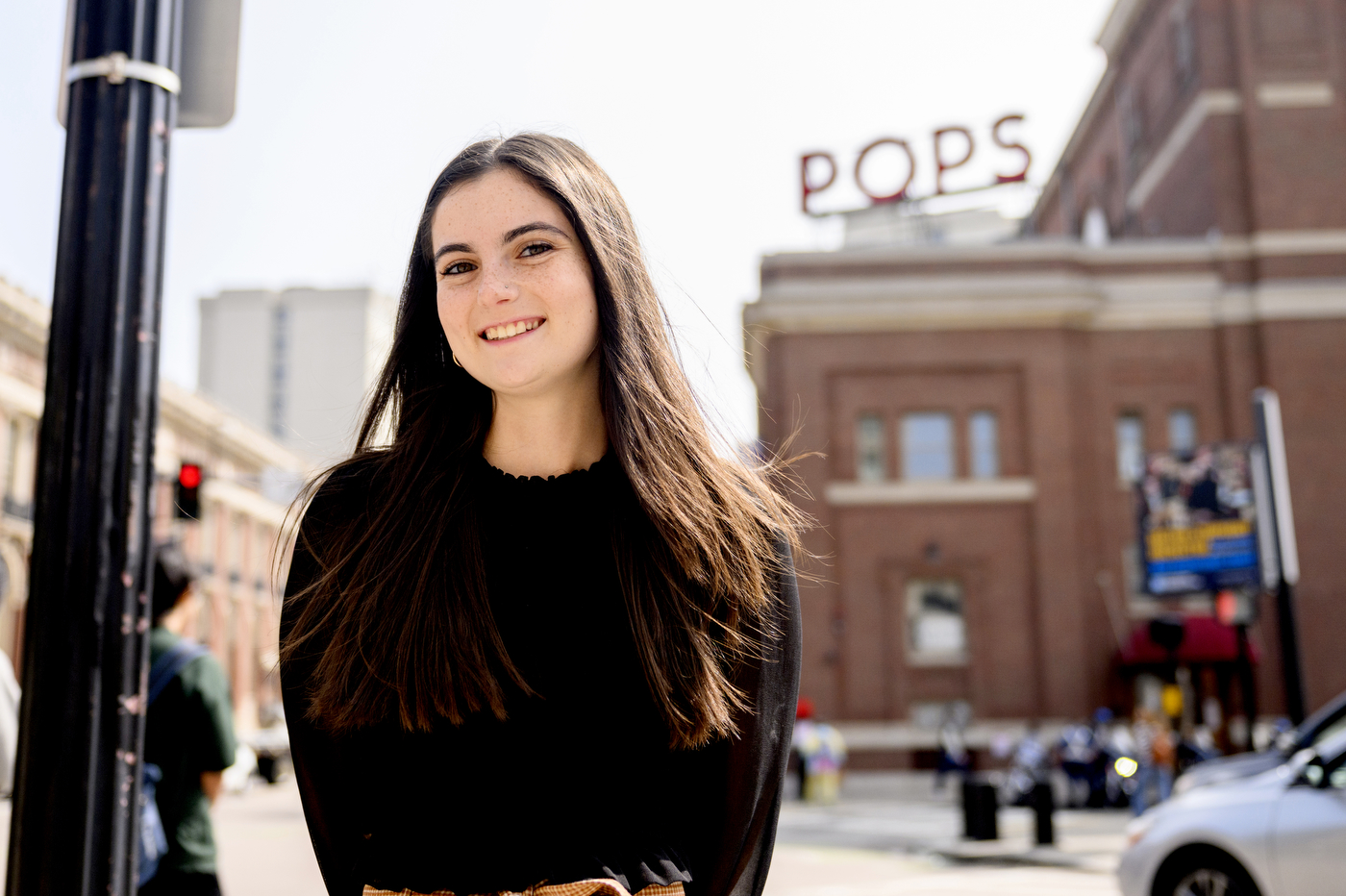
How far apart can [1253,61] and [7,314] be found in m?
31.6

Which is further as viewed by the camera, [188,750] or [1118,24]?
[1118,24]

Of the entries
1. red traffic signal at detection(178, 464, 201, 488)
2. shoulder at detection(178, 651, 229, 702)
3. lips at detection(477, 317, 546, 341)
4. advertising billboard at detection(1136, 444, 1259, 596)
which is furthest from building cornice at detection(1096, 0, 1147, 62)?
lips at detection(477, 317, 546, 341)

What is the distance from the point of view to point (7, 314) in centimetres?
2911

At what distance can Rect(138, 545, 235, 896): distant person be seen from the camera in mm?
4176

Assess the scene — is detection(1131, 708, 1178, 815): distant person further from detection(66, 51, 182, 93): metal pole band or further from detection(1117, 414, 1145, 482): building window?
detection(66, 51, 182, 93): metal pole band

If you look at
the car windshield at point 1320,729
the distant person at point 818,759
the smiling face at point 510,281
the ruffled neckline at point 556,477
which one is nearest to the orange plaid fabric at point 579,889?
the ruffled neckline at point 556,477

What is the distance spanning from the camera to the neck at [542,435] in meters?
2.28

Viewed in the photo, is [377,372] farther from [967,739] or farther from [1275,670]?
[1275,670]

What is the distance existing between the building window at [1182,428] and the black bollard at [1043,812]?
18457 mm

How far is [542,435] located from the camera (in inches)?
90.2

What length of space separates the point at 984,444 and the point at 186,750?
30216 mm

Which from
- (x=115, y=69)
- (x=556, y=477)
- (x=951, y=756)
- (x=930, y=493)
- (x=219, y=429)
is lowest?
(x=951, y=756)

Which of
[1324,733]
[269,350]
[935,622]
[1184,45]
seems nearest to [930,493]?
[935,622]

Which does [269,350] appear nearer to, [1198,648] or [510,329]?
[1198,648]
